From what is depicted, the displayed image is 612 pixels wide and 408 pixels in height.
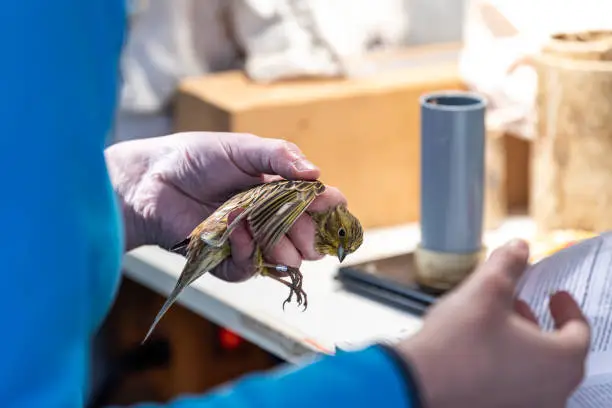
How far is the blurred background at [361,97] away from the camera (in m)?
1.08

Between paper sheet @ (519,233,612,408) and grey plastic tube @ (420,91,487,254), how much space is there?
44 cm

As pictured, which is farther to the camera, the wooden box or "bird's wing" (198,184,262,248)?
the wooden box

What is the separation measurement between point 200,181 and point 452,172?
1.54 feet

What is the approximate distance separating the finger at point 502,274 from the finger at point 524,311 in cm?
1

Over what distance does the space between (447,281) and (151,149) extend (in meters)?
0.44

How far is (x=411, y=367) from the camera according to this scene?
421 mm

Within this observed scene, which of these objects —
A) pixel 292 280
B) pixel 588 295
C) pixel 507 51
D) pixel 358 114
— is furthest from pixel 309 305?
pixel 507 51

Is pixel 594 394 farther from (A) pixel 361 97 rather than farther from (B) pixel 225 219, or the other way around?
(A) pixel 361 97

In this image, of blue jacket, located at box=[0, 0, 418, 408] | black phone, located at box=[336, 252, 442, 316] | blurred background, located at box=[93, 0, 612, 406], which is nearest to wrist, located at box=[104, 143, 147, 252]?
blue jacket, located at box=[0, 0, 418, 408]

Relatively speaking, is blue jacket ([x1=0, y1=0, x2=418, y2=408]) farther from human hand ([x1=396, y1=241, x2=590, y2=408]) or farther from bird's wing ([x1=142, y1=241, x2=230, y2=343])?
bird's wing ([x1=142, y1=241, x2=230, y2=343])

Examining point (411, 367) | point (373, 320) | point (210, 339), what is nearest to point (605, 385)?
point (411, 367)

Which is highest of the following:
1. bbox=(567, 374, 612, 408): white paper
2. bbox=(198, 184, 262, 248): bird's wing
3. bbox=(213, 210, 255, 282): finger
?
bbox=(198, 184, 262, 248): bird's wing

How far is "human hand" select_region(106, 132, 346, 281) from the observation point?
1.86 feet

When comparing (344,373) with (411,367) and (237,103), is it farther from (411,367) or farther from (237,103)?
(237,103)
